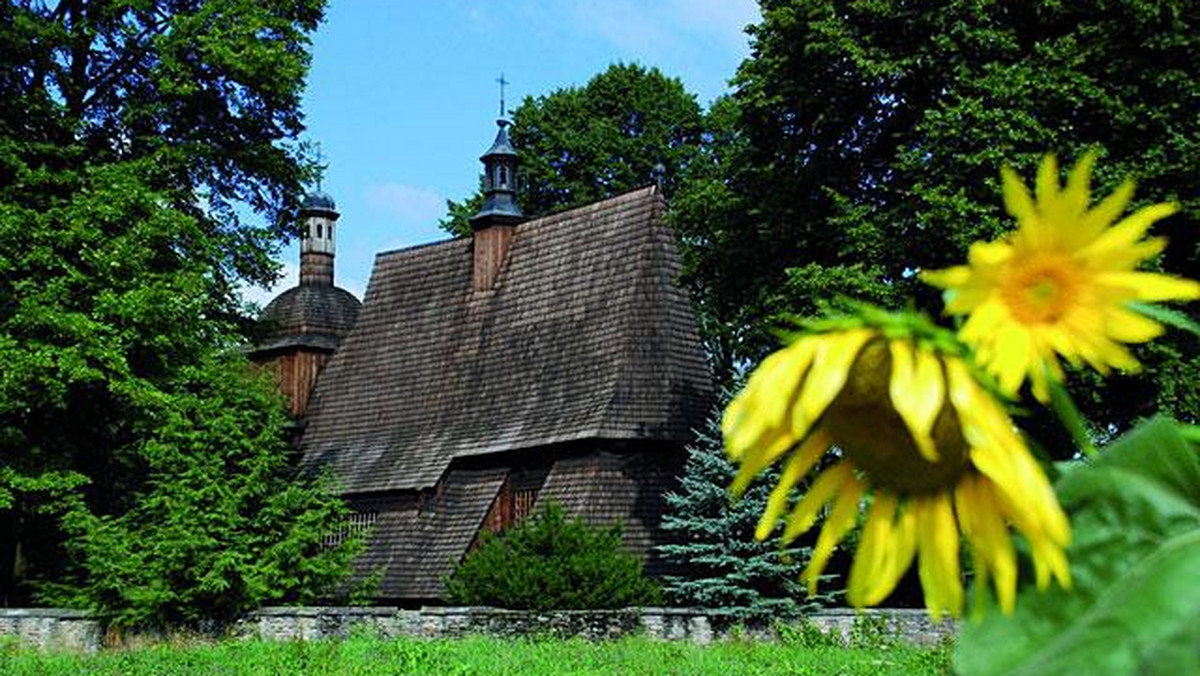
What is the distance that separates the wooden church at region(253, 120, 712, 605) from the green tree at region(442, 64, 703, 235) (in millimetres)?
8164

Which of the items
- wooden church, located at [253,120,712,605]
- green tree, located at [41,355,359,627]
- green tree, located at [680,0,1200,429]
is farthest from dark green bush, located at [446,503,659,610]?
green tree, located at [680,0,1200,429]

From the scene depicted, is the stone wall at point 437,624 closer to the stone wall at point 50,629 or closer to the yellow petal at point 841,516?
the stone wall at point 50,629

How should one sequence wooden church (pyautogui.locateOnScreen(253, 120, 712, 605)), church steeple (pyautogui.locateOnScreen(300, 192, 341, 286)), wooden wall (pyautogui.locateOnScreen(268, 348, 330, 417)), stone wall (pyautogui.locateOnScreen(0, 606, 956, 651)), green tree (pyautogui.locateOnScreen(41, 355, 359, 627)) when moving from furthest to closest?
church steeple (pyautogui.locateOnScreen(300, 192, 341, 286))
wooden wall (pyautogui.locateOnScreen(268, 348, 330, 417))
wooden church (pyautogui.locateOnScreen(253, 120, 712, 605))
green tree (pyautogui.locateOnScreen(41, 355, 359, 627))
stone wall (pyautogui.locateOnScreen(0, 606, 956, 651))

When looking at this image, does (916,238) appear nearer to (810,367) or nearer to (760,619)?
(760,619)

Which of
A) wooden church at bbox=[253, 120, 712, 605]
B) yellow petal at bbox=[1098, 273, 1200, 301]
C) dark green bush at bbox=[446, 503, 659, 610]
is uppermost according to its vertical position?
wooden church at bbox=[253, 120, 712, 605]

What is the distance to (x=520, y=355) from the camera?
29812 mm

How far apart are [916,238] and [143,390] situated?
1068cm

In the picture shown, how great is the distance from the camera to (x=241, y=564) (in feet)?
66.2

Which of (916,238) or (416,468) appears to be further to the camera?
(416,468)

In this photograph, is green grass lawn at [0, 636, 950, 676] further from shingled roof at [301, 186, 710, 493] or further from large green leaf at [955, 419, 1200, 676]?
shingled roof at [301, 186, 710, 493]

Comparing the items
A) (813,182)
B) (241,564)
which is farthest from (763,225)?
(241,564)

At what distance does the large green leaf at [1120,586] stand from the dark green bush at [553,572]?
64.7ft

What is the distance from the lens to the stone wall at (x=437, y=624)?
1888cm

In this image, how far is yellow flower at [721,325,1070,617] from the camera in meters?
0.70
